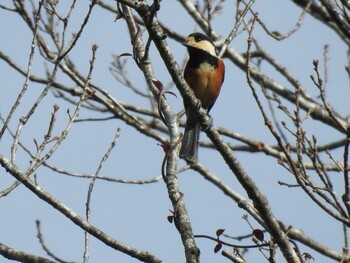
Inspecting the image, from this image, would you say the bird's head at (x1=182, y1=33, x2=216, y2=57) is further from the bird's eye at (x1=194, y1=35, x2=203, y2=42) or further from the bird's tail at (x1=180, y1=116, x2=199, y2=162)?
the bird's tail at (x1=180, y1=116, x2=199, y2=162)

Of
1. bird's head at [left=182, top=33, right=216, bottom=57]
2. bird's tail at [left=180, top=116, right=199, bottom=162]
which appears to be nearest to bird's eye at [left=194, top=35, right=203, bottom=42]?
bird's head at [left=182, top=33, right=216, bottom=57]

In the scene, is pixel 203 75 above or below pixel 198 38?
below

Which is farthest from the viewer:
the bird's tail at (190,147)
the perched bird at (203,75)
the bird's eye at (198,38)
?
the bird's eye at (198,38)

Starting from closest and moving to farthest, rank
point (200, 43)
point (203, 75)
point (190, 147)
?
1. point (190, 147)
2. point (203, 75)
3. point (200, 43)

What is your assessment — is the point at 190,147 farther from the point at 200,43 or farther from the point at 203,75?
the point at 200,43

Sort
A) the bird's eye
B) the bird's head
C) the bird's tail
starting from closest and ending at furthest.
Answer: the bird's tail
the bird's head
the bird's eye

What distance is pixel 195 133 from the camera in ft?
18.9

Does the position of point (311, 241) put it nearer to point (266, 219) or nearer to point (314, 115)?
point (314, 115)

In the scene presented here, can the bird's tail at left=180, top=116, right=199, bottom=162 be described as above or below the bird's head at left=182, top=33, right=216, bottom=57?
below

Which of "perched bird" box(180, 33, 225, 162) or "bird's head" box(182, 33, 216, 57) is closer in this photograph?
"perched bird" box(180, 33, 225, 162)

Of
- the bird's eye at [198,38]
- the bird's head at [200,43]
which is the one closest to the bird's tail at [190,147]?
the bird's head at [200,43]

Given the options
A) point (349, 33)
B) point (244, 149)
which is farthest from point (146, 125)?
point (349, 33)

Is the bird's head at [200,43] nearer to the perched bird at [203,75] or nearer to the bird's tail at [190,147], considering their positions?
the perched bird at [203,75]

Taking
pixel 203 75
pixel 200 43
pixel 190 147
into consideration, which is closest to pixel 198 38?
pixel 200 43
